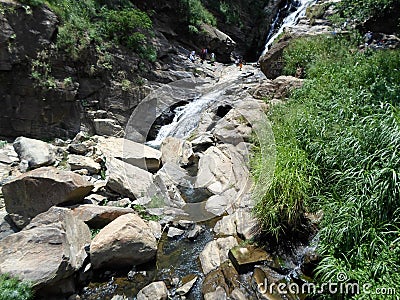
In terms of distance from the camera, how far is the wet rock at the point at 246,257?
12.1 ft

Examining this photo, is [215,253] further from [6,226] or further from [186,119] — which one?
[186,119]

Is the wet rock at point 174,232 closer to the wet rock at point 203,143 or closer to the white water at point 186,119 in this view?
the wet rock at point 203,143

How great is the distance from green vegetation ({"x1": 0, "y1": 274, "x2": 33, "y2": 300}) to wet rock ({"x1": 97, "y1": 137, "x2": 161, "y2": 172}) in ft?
13.2

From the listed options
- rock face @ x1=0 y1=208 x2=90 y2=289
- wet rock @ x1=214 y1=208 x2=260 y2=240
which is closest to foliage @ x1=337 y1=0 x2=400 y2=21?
wet rock @ x1=214 y1=208 x2=260 y2=240

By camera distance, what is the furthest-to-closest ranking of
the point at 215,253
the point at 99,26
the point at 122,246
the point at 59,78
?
the point at 99,26
the point at 59,78
the point at 215,253
the point at 122,246

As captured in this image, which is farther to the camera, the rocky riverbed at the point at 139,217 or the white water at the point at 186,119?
the white water at the point at 186,119

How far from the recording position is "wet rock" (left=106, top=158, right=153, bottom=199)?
234 inches

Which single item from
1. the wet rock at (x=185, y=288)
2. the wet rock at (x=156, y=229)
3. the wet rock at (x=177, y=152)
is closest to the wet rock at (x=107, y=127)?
the wet rock at (x=177, y=152)

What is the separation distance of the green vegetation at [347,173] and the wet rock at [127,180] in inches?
108

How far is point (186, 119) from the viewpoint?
36.0ft

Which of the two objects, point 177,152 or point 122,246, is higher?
point 177,152

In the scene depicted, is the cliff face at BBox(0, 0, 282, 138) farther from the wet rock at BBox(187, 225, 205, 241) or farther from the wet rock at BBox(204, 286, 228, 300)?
the wet rock at BBox(204, 286, 228, 300)

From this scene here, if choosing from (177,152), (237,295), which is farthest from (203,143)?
(237,295)

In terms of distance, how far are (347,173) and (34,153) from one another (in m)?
7.28
